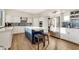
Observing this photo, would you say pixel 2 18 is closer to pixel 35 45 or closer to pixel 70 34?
pixel 35 45

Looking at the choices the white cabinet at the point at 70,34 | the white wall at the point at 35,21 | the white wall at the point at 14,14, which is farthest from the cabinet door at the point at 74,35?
the white wall at the point at 14,14

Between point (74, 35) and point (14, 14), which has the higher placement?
point (14, 14)

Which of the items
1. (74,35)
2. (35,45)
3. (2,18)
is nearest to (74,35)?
(74,35)

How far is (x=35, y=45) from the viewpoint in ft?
5.78

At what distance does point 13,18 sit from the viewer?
1726 mm

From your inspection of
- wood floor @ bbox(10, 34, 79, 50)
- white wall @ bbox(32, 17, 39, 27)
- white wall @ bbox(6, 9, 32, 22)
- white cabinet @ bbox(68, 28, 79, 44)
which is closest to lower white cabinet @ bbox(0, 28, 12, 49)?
wood floor @ bbox(10, 34, 79, 50)

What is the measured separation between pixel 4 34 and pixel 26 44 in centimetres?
40

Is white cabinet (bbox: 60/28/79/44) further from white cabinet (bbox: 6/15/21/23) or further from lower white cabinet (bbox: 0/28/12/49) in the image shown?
lower white cabinet (bbox: 0/28/12/49)

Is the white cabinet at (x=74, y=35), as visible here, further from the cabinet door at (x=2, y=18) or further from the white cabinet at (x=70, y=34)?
the cabinet door at (x=2, y=18)

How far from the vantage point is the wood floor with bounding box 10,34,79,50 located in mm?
1724
